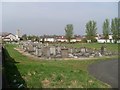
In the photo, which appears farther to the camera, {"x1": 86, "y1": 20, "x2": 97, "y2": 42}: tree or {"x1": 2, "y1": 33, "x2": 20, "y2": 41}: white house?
{"x1": 2, "y1": 33, "x2": 20, "y2": 41}: white house

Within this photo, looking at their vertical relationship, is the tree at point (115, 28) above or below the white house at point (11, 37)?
above

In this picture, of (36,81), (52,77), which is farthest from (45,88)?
(52,77)

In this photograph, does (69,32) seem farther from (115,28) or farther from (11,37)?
(11,37)

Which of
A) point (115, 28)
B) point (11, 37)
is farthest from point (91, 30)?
point (11, 37)

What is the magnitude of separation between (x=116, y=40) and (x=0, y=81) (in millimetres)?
90962

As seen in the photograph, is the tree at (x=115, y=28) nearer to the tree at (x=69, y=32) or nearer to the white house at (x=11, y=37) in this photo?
the tree at (x=69, y=32)

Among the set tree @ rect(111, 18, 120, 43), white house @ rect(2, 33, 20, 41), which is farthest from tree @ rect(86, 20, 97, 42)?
white house @ rect(2, 33, 20, 41)

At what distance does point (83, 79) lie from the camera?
1767 cm

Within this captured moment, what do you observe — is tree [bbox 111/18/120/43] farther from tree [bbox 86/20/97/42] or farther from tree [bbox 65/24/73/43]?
tree [bbox 65/24/73/43]

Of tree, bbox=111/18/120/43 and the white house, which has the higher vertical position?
tree, bbox=111/18/120/43

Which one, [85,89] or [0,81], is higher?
[0,81]

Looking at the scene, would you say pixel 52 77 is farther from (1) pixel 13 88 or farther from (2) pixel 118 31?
(2) pixel 118 31

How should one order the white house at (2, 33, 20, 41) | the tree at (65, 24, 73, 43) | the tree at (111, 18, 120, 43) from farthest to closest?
1. the white house at (2, 33, 20, 41)
2. the tree at (65, 24, 73, 43)
3. the tree at (111, 18, 120, 43)

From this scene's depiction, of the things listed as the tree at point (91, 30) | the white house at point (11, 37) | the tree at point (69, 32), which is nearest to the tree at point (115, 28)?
the tree at point (91, 30)
